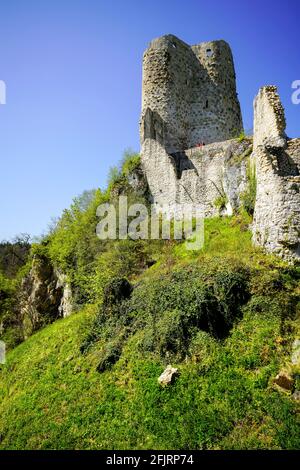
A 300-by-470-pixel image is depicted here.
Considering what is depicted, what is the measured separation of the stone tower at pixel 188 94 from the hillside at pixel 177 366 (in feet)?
36.3

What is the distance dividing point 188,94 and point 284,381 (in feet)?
74.9

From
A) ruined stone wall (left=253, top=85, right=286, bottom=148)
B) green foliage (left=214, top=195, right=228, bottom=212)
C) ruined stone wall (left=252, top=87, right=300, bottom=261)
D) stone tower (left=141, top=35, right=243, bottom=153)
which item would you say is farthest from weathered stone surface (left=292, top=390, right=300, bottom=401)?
stone tower (left=141, top=35, right=243, bottom=153)

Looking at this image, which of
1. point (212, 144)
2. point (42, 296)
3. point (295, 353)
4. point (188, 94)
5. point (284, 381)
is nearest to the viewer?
point (284, 381)

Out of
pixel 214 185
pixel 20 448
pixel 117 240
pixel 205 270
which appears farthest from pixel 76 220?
pixel 20 448

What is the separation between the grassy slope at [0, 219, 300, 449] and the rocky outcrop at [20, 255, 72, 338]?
820cm

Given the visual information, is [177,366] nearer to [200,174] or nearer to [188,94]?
[200,174]

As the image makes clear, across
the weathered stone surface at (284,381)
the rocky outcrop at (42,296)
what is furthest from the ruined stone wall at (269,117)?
the rocky outcrop at (42,296)

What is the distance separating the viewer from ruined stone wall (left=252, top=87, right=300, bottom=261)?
14141mm

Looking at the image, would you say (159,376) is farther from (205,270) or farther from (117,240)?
(117,240)

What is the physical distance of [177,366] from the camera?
12.0 metres

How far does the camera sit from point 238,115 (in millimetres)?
29938

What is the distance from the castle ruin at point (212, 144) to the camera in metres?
14.9

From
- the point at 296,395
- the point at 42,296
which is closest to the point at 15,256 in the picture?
the point at 42,296
